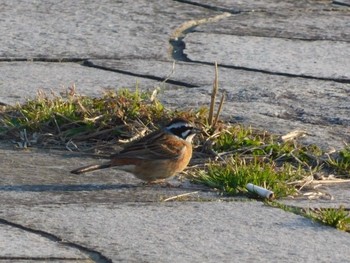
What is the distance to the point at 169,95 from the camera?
5898mm

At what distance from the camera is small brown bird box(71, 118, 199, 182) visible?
4.82 meters

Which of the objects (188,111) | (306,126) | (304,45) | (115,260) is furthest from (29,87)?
(115,260)

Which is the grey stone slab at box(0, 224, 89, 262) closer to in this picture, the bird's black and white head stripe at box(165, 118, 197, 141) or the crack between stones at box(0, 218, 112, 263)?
the crack between stones at box(0, 218, 112, 263)

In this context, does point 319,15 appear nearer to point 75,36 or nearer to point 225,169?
point 75,36

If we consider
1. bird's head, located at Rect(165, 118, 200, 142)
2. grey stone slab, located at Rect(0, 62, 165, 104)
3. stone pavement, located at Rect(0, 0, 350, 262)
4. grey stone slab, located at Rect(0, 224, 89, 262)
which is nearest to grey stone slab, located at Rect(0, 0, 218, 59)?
stone pavement, located at Rect(0, 0, 350, 262)

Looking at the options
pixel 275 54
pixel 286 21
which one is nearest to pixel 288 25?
pixel 286 21

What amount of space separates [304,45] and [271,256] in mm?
3417

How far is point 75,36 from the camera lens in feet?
22.7

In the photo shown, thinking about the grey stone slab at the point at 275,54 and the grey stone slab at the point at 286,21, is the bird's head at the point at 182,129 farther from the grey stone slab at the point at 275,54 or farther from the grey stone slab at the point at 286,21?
the grey stone slab at the point at 286,21

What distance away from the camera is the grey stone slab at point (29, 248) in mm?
3621

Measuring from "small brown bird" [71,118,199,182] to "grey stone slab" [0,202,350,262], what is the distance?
483 mm

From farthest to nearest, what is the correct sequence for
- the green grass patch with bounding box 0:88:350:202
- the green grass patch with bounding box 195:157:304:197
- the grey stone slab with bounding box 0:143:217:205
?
the green grass patch with bounding box 0:88:350:202
the green grass patch with bounding box 195:157:304:197
the grey stone slab with bounding box 0:143:217:205

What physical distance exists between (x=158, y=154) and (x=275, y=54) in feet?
6.17

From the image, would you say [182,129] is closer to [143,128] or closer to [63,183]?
[143,128]
